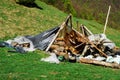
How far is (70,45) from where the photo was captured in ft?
83.3

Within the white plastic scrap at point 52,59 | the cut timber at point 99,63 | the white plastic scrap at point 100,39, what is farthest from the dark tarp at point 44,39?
the cut timber at point 99,63

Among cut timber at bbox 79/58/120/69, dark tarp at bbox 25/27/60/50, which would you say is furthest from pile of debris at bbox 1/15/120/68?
cut timber at bbox 79/58/120/69

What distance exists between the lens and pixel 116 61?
21.4 metres

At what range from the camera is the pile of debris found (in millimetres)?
23359

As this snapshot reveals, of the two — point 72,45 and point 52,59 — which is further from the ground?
point 52,59

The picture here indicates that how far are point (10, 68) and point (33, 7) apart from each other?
28376mm

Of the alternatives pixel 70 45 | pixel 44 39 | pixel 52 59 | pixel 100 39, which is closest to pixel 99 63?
pixel 52 59

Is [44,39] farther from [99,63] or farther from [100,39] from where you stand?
[99,63]

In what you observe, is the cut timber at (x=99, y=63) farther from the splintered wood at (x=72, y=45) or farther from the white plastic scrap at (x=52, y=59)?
the white plastic scrap at (x=52, y=59)

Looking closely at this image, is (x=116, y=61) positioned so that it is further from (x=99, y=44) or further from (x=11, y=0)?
(x=11, y=0)

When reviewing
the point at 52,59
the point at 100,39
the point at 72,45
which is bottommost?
the point at 72,45

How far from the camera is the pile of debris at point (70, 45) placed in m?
23.4

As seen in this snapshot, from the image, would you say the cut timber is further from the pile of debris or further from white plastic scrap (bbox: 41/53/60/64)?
white plastic scrap (bbox: 41/53/60/64)

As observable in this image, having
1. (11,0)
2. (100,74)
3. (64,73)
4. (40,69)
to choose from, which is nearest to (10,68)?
(40,69)
